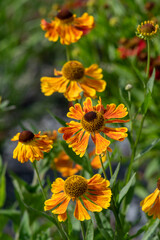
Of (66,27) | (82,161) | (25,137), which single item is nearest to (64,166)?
(82,161)

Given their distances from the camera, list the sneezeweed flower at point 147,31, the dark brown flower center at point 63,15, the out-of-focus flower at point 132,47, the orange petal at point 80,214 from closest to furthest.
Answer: the orange petal at point 80,214 → the sneezeweed flower at point 147,31 → the dark brown flower center at point 63,15 → the out-of-focus flower at point 132,47

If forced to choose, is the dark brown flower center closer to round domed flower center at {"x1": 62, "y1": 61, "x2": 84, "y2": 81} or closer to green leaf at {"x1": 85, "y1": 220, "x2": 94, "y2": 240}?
round domed flower center at {"x1": 62, "y1": 61, "x2": 84, "y2": 81}

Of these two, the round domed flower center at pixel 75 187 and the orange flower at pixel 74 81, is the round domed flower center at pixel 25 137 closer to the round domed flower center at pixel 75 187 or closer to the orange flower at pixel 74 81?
the round domed flower center at pixel 75 187

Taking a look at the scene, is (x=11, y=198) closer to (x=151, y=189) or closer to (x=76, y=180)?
(x=151, y=189)

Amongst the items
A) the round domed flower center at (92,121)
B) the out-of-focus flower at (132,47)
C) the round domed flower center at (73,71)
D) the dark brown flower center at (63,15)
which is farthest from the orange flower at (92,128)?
the out-of-focus flower at (132,47)

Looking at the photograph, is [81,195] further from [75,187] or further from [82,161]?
[82,161]
